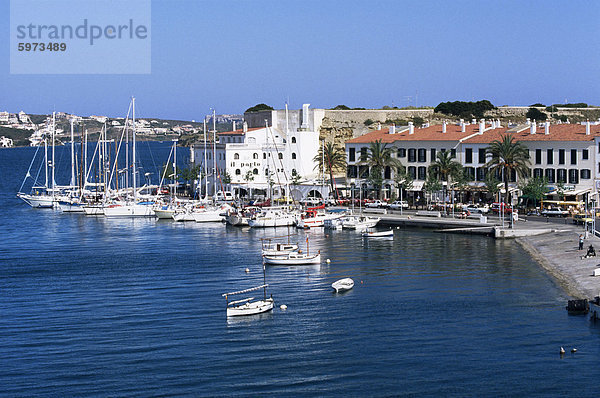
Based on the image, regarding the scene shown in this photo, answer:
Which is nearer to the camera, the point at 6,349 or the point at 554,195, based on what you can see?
the point at 6,349

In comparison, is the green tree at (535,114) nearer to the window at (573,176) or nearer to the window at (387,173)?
the window at (387,173)

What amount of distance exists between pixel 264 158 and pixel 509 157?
39.1m

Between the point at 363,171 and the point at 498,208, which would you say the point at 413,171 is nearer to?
the point at 363,171

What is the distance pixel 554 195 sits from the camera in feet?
267

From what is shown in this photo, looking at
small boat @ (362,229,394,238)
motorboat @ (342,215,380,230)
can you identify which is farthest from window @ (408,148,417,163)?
small boat @ (362,229,394,238)

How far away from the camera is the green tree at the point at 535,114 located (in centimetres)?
12412

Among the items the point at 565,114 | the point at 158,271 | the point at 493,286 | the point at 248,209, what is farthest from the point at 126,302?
the point at 565,114

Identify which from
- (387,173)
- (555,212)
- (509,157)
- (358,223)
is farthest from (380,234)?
(387,173)

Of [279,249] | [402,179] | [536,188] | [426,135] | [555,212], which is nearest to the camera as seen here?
[279,249]

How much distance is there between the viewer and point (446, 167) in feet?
289

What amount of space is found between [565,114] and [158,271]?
3376 inches

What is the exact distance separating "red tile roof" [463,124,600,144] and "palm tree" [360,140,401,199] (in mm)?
9071

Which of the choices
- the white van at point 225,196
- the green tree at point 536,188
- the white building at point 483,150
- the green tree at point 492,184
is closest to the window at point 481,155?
the white building at point 483,150

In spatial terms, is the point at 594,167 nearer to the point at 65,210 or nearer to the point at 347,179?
the point at 347,179
